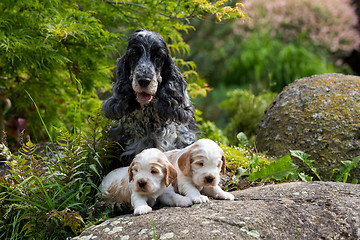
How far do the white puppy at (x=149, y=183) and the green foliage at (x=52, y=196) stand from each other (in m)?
0.40

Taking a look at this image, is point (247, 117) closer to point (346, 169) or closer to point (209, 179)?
point (346, 169)

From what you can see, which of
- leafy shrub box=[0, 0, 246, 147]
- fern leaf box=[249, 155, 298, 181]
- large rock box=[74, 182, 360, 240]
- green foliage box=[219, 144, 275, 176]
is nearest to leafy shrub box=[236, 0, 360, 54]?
leafy shrub box=[0, 0, 246, 147]

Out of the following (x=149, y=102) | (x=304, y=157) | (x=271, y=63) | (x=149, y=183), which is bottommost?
(x=271, y=63)

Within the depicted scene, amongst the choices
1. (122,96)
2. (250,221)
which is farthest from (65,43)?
(250,221)

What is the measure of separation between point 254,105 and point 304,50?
200 inches

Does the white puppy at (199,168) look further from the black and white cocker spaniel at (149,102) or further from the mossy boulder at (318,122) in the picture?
the mossy boulder at (318,122)

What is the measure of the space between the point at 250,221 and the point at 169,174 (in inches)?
25.9

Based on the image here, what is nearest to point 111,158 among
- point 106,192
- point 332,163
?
point 106,192

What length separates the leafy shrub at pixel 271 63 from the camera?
10.8 m

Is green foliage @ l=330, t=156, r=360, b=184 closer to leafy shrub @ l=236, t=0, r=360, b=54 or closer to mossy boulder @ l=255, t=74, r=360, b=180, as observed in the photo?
mossy boulder @ l=255, t=74, r=360, b=180

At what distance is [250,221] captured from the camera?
8.88ft

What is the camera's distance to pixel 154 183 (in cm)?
294

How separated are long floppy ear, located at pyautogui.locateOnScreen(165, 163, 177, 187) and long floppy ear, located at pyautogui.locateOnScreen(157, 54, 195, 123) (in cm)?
74

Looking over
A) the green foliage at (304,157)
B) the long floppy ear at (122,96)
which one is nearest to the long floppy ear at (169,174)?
the long floppy ear at (122,96)
